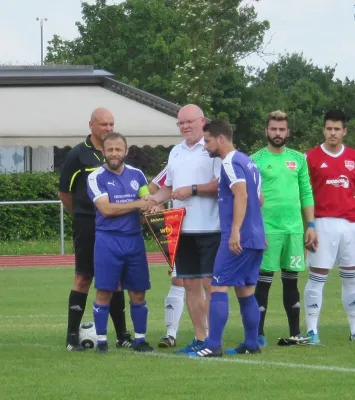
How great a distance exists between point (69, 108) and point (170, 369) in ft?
88.2

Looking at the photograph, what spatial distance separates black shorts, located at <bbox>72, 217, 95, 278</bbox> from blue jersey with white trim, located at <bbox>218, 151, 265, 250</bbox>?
1384 mm

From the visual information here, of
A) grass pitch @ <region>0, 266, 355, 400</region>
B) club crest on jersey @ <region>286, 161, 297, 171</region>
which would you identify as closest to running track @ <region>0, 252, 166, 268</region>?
grass pitch @ <region>0, 266, 355, 400</region>

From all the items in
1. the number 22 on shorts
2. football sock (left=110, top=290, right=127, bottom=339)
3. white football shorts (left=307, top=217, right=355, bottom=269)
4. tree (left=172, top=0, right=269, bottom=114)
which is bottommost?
football sock (left=110, top=290, right=127, bottom=339)

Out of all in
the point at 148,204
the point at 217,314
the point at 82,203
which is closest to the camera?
the point at 217,314

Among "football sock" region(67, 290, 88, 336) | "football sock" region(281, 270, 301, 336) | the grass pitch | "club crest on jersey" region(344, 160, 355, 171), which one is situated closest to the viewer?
the grass pitch

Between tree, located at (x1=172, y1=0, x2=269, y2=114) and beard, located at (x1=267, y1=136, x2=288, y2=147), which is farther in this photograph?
tree, located at (x1=172, y1=0, x2=269, y2=114)

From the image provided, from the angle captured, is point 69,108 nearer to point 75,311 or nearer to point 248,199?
point 75,311

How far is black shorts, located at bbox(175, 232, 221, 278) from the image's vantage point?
10.9m

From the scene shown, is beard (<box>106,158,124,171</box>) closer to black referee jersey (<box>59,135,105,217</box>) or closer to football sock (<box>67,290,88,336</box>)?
black referee jersey (<box>59,135,105,217</box>)

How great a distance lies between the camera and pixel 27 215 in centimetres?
2909

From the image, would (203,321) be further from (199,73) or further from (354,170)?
(199,73)

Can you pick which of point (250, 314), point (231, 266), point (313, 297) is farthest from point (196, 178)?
point (313, 297)

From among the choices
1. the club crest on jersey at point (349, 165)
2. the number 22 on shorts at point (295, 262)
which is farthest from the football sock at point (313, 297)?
the club crest on jersey at point (349, 165)

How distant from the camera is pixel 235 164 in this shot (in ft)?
34.2
